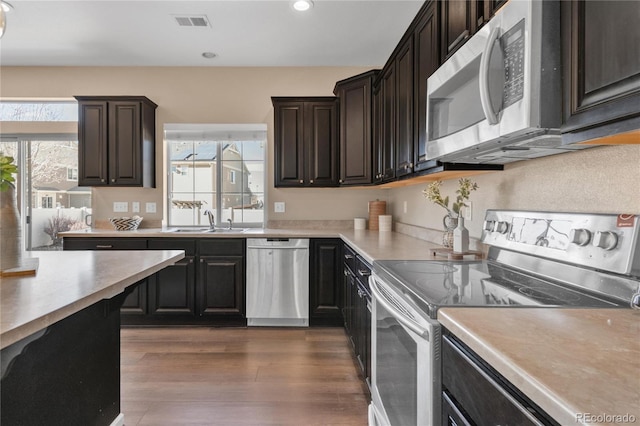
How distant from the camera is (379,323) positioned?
1.69 m

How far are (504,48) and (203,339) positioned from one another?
3.07 m

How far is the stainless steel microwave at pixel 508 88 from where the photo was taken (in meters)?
1.01

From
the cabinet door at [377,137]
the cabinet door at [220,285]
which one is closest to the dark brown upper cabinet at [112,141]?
the cabinet door at [220,285]

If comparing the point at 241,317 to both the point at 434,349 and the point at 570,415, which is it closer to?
the point at 434,349

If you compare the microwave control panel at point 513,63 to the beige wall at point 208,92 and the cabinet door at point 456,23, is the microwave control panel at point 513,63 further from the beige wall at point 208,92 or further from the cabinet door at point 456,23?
the beige wall at point 208,92

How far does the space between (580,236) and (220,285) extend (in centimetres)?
300

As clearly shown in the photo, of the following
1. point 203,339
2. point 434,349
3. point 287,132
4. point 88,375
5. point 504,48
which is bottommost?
point 203,339

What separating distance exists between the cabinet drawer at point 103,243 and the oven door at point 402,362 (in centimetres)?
266

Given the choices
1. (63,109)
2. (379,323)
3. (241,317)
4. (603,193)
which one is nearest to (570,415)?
(603,193)

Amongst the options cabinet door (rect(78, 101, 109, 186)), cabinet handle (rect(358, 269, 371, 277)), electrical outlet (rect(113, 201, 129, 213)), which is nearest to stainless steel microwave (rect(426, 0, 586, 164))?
cabinet handle (rect(358, 269, 371, 277))

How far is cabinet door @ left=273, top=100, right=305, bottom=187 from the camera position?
3773 mm

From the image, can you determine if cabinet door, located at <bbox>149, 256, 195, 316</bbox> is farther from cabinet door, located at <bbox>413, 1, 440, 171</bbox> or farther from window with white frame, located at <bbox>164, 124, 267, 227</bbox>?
cabinet door, located at <bbox>413, 1, 440, 171</bbox>

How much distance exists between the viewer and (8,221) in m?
1.31

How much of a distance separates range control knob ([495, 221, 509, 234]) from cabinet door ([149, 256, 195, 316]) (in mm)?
2777
